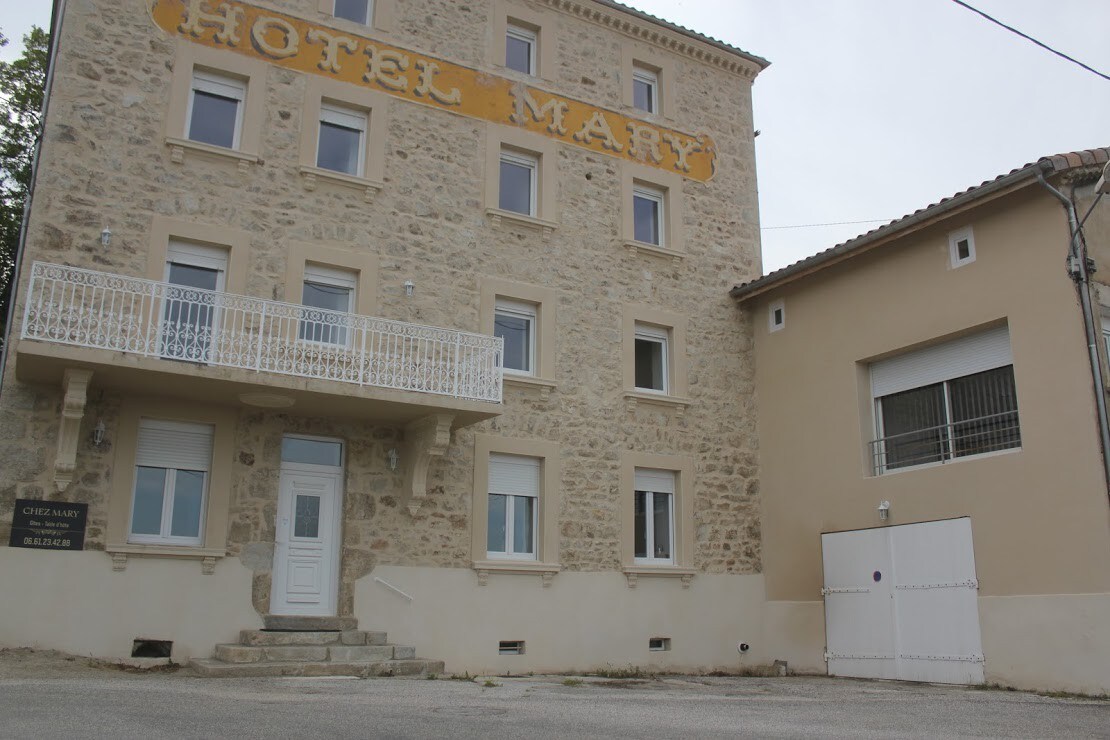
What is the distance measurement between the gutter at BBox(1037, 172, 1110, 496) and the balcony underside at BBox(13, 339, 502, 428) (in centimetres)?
676

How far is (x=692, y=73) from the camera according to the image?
16.9 metres

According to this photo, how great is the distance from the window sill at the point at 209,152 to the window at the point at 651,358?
6176 mm

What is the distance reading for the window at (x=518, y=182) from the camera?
14.8 metres

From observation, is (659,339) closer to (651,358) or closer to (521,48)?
(651,358)

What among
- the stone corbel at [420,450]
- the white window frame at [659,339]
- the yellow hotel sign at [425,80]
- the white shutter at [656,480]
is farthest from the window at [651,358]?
the stone corbel at [420,450]

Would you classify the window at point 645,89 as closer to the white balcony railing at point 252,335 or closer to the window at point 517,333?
the window at point 517,333

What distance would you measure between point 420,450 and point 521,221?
4.02 meters

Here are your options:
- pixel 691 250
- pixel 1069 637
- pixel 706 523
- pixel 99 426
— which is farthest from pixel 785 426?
pixel 99 426

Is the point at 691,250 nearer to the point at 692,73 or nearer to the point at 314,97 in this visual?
the point at 692,73

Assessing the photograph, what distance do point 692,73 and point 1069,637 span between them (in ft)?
35.0

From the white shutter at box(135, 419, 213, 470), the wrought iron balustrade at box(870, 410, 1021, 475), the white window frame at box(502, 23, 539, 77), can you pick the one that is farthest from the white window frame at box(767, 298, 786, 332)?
the white shutter at box(135, 419, 213, 470)

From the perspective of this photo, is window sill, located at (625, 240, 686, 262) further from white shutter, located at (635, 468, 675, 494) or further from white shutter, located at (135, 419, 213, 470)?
white shutter, located at (135, 419, 213, 470)

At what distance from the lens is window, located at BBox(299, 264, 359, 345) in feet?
40.1

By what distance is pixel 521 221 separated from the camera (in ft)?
47.1
